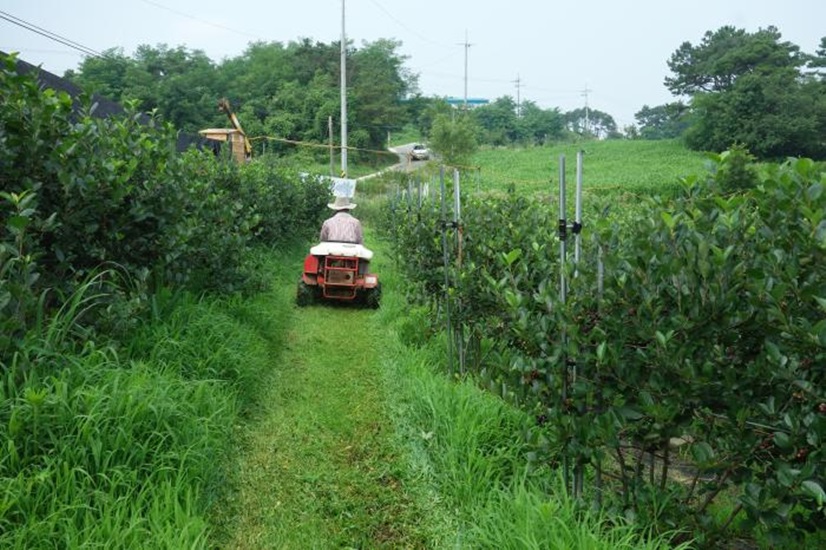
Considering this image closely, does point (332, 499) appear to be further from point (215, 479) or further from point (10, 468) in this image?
point (10, 468)

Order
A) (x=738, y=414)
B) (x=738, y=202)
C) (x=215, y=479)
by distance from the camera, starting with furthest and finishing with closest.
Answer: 1. (x=215, y=479)
2. (x=738, y=202)
3. (x=738, y=414)

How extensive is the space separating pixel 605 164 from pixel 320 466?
50.2 metres

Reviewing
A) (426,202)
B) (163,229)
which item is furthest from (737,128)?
(163,229)

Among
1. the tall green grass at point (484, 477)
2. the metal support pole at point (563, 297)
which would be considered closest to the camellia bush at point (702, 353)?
the metal support pole at point (563, 297)

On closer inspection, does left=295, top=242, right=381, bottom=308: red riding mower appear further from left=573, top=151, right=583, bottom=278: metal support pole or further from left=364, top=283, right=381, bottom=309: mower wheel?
left=573, top=151, right=583, bottom=278: metal support pole

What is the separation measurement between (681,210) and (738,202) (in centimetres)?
26

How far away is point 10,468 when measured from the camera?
102 inches

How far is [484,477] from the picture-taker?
10.4ft

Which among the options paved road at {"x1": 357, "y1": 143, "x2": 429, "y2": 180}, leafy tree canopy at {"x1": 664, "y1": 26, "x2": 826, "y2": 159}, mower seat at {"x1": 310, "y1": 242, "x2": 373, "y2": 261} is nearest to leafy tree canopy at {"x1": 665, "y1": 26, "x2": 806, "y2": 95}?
leafy tree canopy at {"x1": 664, "y1": 26, "x2": 826, "y2": 159}

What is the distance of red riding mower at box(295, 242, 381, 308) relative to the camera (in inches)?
315

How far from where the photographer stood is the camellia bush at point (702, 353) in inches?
73.5

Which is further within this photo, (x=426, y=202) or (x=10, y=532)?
(x=426, y=202)

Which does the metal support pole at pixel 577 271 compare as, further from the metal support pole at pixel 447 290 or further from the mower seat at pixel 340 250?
A: the mower seat at pixel 340 250

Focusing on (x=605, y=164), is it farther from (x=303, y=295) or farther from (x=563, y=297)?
(x=563, y=297)
